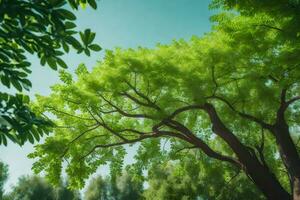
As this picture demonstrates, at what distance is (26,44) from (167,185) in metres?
28.1

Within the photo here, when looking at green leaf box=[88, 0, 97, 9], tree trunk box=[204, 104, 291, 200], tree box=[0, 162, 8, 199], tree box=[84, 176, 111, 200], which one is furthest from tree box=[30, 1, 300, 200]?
tree box=[84, 176, 111, 200]

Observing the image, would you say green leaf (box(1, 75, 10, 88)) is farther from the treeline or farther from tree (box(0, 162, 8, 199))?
tree (box(0, 162, 8, 199))

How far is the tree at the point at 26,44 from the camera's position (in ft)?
5.68

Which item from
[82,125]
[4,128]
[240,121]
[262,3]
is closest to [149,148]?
[82,125]

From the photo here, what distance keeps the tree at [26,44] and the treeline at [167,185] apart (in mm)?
8502

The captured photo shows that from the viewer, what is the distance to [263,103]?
410 inches

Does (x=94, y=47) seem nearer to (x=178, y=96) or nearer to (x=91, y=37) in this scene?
(x=91, y=37)

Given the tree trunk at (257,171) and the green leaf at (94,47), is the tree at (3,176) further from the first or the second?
the green leaf at (94,47)

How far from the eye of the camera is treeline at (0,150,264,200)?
13172 mm

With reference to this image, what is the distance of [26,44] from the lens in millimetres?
1907

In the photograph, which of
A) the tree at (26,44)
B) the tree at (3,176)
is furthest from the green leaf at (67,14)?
the tree at (3,176)

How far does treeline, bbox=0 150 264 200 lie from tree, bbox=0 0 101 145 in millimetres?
8502

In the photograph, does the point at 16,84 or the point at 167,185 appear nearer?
the point at 16,84

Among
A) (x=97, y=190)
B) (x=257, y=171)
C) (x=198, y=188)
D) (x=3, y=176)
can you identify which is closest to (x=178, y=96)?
(x=257, y=171)
